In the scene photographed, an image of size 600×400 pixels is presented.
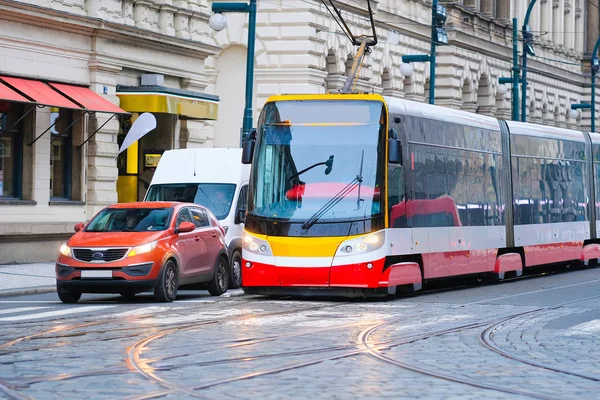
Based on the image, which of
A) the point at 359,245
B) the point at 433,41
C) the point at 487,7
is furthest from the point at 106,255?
the point at 487,7

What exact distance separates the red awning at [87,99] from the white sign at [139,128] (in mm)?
1549

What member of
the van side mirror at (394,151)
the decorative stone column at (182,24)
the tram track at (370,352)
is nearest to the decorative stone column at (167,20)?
the decorative stone column at (182,24)

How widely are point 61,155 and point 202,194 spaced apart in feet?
21.9

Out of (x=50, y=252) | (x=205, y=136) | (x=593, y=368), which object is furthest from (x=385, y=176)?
(x=205, y=136)

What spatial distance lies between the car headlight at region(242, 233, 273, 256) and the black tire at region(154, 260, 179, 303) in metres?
1.10

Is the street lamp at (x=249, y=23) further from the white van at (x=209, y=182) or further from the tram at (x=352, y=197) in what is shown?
the tram at (x=352, y=197)

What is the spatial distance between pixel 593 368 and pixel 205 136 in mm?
26630

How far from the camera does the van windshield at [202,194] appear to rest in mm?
26969

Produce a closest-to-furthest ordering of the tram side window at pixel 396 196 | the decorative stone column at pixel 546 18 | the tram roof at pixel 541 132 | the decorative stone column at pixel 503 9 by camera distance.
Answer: the tram side window at pixel 396 196
the tram roof at pixel 541 132
the decorative stone column at pixel 503 9
the decorative stone column at pixel 546 18

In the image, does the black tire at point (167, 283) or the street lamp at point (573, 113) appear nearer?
the black tire at point (167, 283)

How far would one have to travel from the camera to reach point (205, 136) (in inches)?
1527

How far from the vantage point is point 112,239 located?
21000mm

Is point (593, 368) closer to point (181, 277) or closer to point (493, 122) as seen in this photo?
point (181, 277)

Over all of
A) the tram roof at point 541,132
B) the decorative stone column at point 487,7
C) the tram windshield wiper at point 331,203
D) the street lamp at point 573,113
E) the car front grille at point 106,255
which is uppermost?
the decorative stone column at point 487,7
